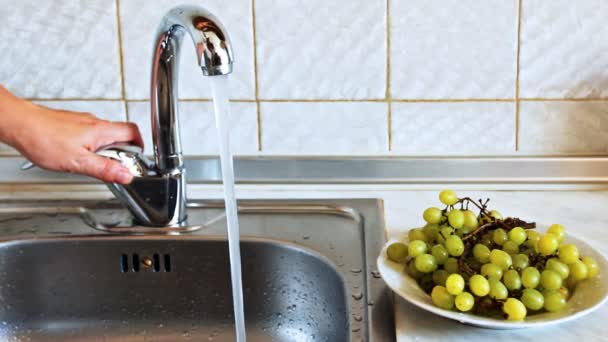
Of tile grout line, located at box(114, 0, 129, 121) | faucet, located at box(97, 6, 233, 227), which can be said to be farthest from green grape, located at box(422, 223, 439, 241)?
tile grout line, located at box(114, 0, 129, 121)

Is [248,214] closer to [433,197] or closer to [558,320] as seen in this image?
[433,197]

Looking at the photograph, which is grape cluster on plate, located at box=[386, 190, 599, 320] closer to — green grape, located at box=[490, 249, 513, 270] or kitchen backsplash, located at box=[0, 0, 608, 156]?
green grape, located at box=[490, 249, 513, 270]

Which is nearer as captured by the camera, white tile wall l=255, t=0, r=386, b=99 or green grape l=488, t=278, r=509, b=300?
green grape l=488, t=278, r=509, b=300

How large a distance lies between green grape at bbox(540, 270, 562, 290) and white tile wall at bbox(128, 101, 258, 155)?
1.72ft

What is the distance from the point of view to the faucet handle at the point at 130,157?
889 millimetres

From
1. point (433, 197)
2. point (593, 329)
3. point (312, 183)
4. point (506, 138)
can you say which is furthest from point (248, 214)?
point (593, 329)

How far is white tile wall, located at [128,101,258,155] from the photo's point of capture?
1.07 meters

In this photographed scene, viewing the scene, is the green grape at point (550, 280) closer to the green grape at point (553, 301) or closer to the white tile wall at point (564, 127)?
the green grape at point (553, 301)

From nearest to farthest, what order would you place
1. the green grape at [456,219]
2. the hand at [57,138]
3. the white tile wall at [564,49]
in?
the green grape at [456,219] < the hand at [57,138] < the white tile wall at [564,49]

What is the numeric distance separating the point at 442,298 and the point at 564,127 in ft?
1.62

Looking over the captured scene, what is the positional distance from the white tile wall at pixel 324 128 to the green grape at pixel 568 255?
42 cm

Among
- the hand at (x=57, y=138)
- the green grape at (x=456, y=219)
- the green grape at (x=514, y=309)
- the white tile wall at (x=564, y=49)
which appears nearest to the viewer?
the green grape at (x=514, y=309)

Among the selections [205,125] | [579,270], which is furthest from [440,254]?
[205,125]

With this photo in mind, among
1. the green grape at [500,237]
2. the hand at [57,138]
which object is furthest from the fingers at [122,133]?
the green grape at [500,237]
